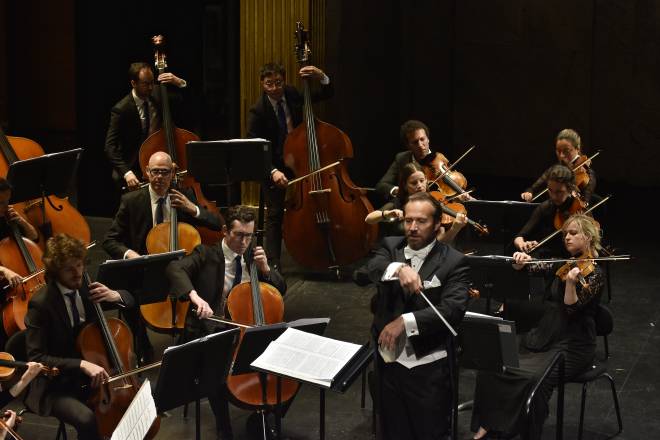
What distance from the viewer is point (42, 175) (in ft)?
19.2

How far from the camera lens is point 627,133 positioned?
10.6m

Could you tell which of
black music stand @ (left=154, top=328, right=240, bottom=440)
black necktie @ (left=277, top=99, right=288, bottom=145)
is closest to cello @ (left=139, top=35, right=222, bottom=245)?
black necktie @ (left=277, top=99, right=288, bottom=145)

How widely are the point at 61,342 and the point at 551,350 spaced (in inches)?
89.4

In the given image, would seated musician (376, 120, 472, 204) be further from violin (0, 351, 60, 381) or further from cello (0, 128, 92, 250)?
violin (0, 351, 60, 381)

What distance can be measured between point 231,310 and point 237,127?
3.91 m

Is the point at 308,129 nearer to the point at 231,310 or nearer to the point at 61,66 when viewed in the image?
the point at 231,310

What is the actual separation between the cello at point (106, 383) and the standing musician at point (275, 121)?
8.83ft

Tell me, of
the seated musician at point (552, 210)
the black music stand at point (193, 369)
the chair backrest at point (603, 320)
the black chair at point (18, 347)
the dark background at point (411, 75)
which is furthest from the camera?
the dark background at point (411, 75)

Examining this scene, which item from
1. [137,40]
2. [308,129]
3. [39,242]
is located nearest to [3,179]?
[39,242]

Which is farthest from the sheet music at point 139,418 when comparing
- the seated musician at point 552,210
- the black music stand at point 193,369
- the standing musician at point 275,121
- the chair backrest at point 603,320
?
the standing musician at point 275,121

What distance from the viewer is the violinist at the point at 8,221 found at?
5387mm

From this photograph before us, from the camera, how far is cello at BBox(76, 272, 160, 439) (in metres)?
4.78

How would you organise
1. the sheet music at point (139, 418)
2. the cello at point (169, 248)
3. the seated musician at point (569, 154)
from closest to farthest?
the sheet music at point (139, 418) < the cello at point (169, 248) < the seated musician at point (569, 154)

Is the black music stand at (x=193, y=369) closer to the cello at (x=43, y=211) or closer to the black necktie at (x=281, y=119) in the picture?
the cello at (x=43, y=211)
